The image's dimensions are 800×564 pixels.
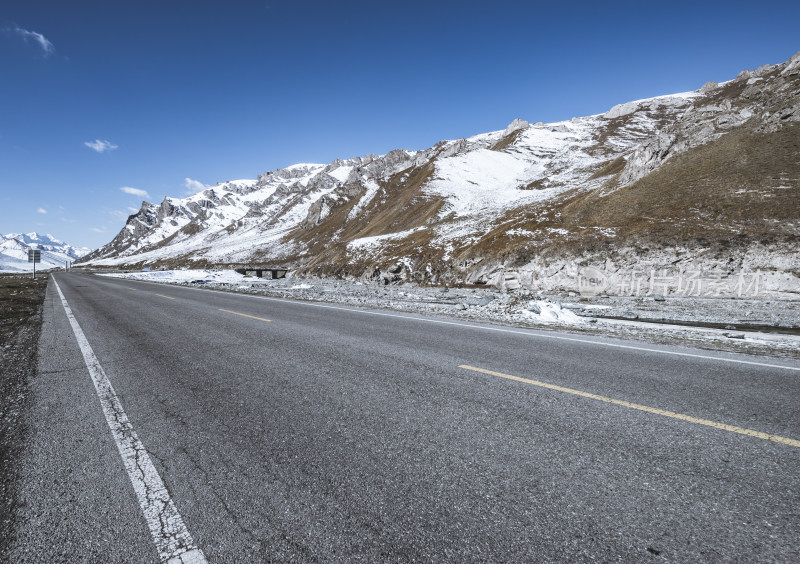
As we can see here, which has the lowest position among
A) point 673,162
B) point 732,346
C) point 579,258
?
point 732,346

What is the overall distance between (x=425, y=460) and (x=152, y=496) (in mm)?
2355

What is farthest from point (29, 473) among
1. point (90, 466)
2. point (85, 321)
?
point (85, 321)

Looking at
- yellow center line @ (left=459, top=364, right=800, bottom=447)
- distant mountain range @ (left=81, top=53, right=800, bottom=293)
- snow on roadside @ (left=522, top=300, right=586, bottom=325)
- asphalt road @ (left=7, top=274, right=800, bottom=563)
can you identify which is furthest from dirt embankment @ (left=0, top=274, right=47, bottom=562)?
distant mountain range @ (left=81, top=53, right=800, bottom=293)

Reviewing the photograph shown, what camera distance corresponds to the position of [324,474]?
3.24 meters

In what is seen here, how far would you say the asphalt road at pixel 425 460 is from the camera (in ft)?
8.05

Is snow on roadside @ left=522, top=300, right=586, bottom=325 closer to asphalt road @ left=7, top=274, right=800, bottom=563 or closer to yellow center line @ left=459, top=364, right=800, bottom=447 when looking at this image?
asphalt road @ left=7, top=274, right=800, bottom=563

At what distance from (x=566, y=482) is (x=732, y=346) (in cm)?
827

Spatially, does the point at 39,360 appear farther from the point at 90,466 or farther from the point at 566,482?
the point at 566,482

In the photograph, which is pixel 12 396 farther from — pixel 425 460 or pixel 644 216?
pixel 644 216

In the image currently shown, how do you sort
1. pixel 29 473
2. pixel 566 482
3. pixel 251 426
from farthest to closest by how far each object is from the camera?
pixel 251 426 → pixel 29 473 → pixel 566 482

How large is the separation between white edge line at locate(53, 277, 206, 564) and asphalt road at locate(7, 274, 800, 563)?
59 mm

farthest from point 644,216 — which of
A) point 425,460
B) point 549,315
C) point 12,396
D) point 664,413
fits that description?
point 12,396

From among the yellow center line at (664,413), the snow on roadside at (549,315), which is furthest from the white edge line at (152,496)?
the snow on roadside at (549,315)

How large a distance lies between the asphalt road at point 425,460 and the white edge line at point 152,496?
6 cm
